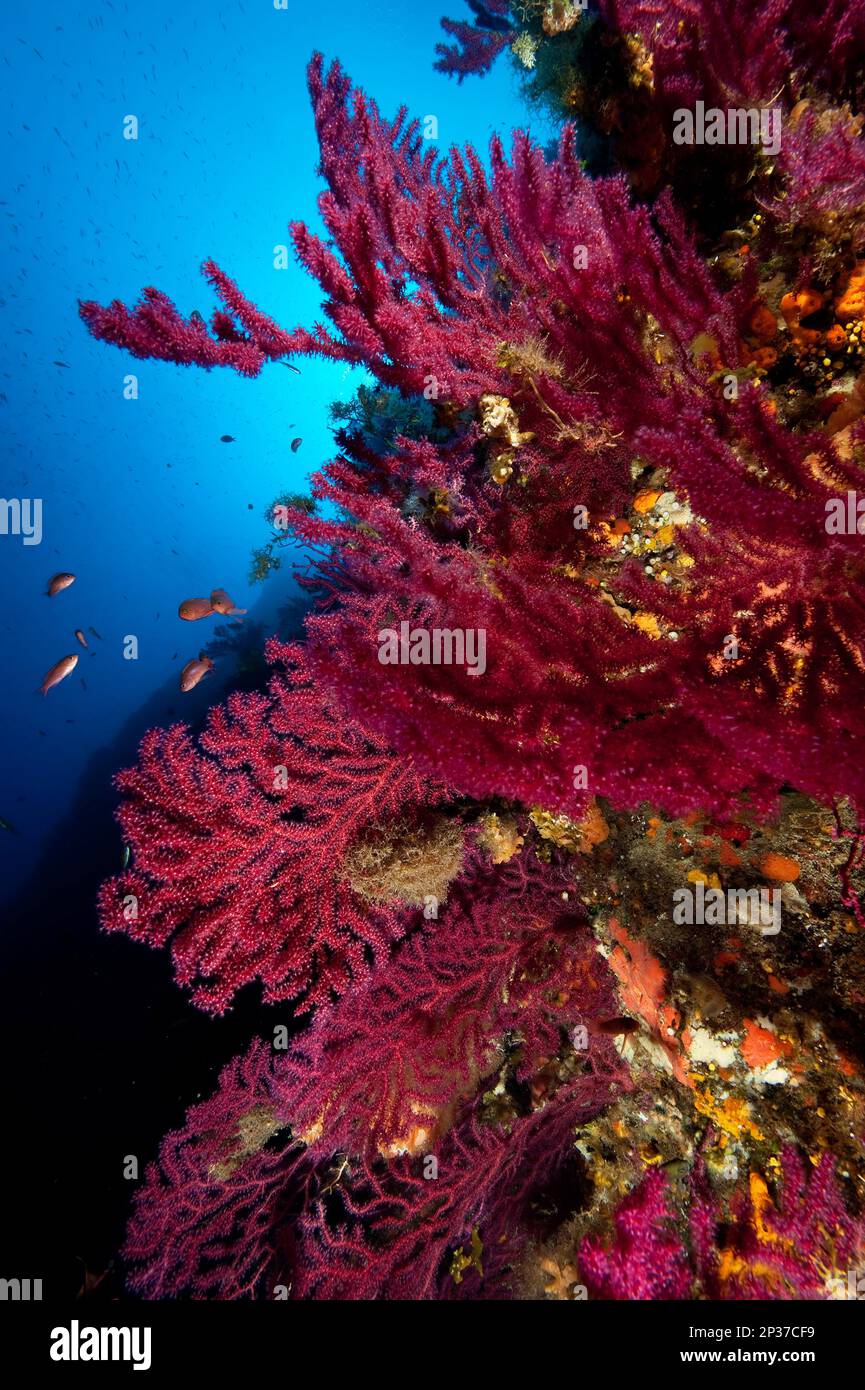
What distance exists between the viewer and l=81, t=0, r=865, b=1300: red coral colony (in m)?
1.82

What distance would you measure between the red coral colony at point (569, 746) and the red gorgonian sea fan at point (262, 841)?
0.07 ft

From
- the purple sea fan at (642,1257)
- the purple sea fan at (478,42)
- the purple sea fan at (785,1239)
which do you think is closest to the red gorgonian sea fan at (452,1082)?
the purple sea fan at (642,1257)

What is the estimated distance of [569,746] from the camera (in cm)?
182

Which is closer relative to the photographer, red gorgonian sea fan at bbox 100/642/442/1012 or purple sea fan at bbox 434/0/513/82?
red gorgonian sea fan at bbox 100/642/442/1012

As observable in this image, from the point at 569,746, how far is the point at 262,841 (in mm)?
1761

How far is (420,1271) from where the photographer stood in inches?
134

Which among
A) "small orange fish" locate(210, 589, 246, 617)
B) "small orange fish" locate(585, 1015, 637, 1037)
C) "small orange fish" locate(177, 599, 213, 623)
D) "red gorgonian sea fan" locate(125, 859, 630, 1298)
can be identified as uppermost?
"small orange fish" locate(210, 589, 246, 617)

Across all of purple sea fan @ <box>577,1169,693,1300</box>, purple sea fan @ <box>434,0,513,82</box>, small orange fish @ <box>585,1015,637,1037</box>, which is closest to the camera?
purple sea fan @ <box>577,1169,693,1300</box>

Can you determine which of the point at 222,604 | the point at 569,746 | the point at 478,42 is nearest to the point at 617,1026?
the point at 569,746

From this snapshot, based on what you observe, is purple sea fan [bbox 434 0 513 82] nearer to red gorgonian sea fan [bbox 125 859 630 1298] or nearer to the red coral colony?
the red coral colony

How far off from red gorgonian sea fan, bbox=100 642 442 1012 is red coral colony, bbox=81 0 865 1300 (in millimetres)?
21

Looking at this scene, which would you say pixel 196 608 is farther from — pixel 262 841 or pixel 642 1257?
pixel 642 1257

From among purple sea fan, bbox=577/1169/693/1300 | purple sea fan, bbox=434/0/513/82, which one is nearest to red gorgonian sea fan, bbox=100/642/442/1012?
purple sea fan, bbox=577/1169/693/1300

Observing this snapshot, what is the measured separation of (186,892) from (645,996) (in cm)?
219
